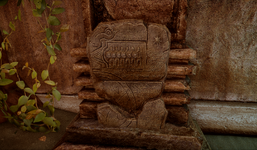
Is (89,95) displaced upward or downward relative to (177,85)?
downward

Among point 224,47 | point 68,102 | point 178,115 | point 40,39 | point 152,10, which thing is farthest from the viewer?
point 68,102

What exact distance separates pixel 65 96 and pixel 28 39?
2.60 feet

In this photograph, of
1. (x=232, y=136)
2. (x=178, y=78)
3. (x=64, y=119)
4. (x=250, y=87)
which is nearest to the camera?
(x=178, y=78)

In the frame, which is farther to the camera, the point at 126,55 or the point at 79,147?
the point at 79,147

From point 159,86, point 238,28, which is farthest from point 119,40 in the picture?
point 238,28

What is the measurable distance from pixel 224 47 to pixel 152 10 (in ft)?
2.84

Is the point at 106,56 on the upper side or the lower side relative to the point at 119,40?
lower

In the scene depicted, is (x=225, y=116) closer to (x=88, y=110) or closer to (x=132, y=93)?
(x=132, y=93)

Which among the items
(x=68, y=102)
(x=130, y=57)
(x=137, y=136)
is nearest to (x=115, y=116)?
(x=137, y=136)

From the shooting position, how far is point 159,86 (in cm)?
119

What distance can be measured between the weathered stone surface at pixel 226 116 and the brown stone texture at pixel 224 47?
80 mm

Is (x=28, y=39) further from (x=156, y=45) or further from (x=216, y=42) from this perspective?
(x=216, y=42)

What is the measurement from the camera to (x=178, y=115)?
137 centimetres

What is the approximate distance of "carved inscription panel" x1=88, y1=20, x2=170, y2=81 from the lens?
1074 mm
